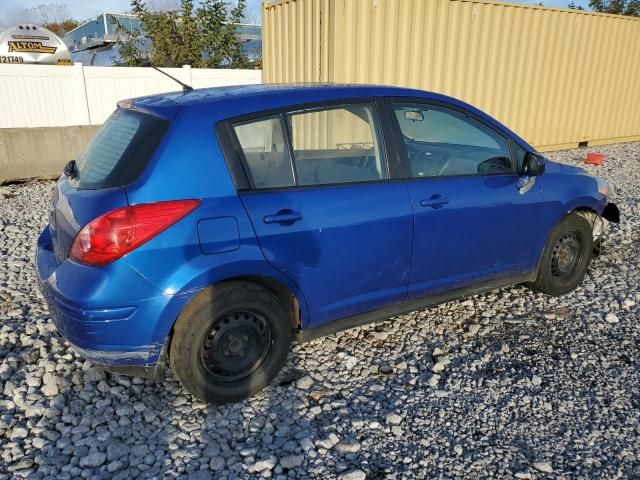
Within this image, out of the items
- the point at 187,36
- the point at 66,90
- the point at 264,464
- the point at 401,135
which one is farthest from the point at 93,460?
the point at 187,36

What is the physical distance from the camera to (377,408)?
2867 mm

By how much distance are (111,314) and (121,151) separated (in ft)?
2.85

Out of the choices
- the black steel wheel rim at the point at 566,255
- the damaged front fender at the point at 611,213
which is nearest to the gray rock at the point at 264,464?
the black steel wheel rim at the point at 566,255

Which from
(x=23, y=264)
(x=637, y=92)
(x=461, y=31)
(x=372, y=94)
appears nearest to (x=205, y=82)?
(x=461, y=31)

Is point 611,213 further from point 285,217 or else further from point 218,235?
point 218,235

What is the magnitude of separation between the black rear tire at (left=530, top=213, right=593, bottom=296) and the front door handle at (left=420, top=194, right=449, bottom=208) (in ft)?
4.18

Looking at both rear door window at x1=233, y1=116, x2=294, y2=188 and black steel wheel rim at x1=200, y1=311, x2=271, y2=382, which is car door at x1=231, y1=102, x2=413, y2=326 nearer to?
rear door window at x1=233, y1=116, x2=294, y2=188

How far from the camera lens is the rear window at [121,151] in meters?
2.58

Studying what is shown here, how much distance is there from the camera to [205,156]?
2.62 m

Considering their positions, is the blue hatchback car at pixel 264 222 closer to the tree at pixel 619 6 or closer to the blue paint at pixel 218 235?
the blue paint at pixel 218 235

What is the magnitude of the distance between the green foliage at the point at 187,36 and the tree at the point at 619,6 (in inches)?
649

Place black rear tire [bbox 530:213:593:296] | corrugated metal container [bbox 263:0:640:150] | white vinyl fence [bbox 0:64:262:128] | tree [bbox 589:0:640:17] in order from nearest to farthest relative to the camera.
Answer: black rear tire [bbox 530:213:593:296]
corrugated metal container [bbox 263:0:640:150]
white vinyl fence [bbox 0:64:262:128]
tree [bbox 589:0:640:17]

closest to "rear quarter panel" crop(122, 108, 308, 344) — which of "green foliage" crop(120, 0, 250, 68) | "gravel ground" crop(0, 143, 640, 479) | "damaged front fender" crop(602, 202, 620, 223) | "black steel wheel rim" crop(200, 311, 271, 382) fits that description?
"black steel wheel rim" crop(200, 311, 271, 382)

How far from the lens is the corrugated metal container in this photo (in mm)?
7602
